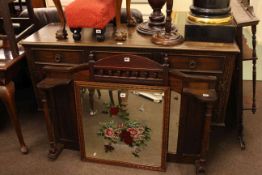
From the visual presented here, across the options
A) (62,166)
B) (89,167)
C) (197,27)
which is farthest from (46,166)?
(197,27)

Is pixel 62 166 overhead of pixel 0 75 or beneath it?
beneath

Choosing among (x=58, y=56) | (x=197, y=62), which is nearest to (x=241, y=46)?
(x=197, y=62)

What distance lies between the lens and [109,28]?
184 centimetres

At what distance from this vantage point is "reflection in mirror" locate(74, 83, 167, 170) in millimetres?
1636

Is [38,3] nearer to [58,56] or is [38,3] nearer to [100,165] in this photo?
[58,56]

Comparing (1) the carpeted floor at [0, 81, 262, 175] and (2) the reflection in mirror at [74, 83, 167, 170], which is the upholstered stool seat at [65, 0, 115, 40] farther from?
(1) the carpeted floor at [0, 81, 262, 175]

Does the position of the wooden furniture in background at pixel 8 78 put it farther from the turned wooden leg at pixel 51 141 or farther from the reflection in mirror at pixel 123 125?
the reflection in mirror at pixel 123 125

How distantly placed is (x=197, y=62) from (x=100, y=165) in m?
0.89

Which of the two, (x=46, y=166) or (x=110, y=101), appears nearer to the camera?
(x=110, y=101)

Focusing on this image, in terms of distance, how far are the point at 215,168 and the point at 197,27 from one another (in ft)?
2.90

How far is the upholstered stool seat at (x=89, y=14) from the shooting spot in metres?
1.54

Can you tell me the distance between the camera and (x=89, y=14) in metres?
Result: 1.55

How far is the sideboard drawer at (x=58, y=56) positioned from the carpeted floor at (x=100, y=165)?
640 mm

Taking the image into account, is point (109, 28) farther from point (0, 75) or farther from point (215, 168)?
point (215, 168)
